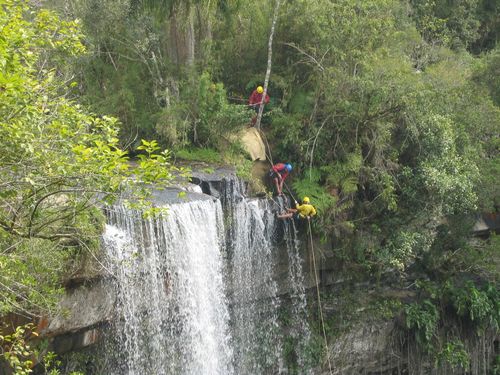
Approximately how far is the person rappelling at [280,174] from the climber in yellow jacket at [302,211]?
20.3 inches

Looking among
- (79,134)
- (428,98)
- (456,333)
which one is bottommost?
(456,333)

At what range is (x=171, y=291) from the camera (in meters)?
9.95

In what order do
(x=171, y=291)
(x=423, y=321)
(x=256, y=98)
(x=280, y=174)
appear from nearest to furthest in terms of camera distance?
(x=171, y=291)
(x=280, y=174)
(x=423, y=321)
(x=256, y=98)

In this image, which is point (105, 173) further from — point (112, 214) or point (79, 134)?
point (112, 214)

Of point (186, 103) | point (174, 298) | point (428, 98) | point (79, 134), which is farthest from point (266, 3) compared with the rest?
point (79, 134)

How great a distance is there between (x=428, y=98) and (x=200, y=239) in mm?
5927

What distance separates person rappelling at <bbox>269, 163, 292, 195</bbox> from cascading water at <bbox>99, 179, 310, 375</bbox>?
573 millimetres

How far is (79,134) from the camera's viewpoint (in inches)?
247

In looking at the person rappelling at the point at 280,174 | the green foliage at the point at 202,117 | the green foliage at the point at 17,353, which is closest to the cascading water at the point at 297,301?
the person rappelling at the point at 280,174

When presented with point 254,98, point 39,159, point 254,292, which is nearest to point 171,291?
point 254,292

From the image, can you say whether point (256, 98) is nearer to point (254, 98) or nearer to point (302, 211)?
point (254, 98)

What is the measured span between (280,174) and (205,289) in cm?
311

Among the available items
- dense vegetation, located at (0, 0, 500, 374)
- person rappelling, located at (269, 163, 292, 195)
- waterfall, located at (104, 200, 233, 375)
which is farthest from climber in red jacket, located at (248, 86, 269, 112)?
waterfall, located at (104, 200, 233, 375)

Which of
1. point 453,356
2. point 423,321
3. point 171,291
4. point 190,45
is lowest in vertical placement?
point 453,356
